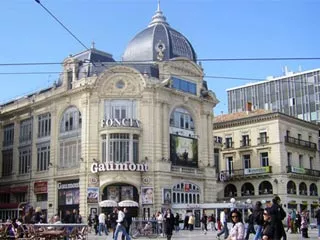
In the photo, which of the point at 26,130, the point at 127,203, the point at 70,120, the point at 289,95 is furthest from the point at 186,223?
the point at 289,95

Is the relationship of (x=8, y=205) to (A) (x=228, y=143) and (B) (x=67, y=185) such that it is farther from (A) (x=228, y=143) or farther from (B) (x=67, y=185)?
(A) (x=228, y=143)

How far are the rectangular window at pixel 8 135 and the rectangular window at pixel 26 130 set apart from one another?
2.00 metres

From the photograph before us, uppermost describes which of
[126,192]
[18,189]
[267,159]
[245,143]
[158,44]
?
[158,44]

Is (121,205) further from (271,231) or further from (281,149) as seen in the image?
(271,231)

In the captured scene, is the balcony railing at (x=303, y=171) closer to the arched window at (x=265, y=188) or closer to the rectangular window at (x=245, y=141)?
the arched window at (x=265, y=188)

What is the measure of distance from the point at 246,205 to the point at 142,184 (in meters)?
8.87

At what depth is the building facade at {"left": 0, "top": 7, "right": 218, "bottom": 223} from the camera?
4531 cm

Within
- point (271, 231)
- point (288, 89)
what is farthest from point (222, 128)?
point (271, 231)

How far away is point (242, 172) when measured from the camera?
61438 mm

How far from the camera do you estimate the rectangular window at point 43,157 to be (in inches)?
1999

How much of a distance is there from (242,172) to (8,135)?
1045 inches

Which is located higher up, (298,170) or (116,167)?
(298,170)

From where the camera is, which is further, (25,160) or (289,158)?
(289,158)

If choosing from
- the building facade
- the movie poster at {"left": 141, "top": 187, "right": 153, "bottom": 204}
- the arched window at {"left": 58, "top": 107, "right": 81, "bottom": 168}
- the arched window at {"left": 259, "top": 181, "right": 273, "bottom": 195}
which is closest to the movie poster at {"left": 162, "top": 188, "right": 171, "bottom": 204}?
the building facade
